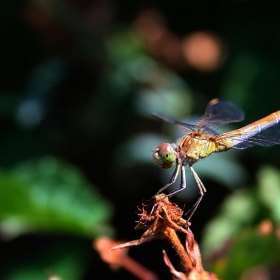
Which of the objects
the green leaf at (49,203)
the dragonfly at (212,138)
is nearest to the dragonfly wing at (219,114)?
the dragonfly at (212,138)

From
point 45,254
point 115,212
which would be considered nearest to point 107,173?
point 115,212

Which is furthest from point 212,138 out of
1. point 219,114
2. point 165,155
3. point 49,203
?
point 49,203

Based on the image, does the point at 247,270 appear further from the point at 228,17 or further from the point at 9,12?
the point at 9,12

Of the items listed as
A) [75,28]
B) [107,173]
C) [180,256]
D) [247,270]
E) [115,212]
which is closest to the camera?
[180,256]

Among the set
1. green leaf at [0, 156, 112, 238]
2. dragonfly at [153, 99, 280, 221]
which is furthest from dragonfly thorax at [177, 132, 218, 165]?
green leaf at [0, 156, 112, 238]

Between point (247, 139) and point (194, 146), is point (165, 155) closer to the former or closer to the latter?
point (194, 146)

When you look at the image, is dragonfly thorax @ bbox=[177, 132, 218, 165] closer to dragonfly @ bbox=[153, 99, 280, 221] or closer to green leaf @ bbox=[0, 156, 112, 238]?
dragonfly @ bbox=[153, 99, 280, 221]

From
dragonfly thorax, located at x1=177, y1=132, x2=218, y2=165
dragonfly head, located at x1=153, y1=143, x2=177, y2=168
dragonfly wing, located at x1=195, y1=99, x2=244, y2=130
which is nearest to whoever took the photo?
dragonfly head, located at x1=153, y1=143, x2=177, y2=168

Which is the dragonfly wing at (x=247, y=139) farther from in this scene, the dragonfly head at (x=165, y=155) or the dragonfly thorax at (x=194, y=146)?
the dragonfly head at (x=165, y=155)
